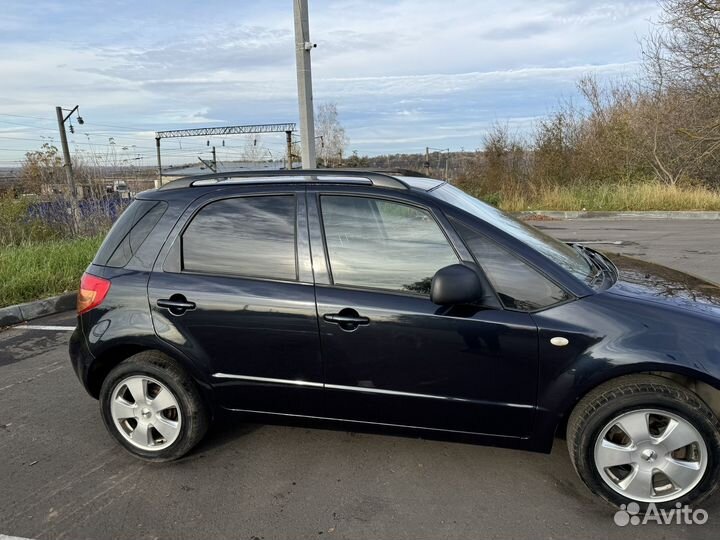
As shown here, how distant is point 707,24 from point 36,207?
1983 cm

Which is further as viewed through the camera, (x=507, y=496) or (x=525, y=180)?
(x=525, y=180)

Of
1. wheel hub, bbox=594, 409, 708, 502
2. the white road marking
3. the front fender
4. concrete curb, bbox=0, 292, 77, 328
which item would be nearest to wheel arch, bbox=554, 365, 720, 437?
the front fender

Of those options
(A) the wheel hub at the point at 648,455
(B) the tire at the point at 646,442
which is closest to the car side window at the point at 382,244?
(B) the tire at the point at 646,442

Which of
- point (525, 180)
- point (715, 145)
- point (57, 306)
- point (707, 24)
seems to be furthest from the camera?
point (525, 180)

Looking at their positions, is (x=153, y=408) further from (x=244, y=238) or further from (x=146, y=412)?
(x=244, y=238)

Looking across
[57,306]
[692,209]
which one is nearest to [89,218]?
[57,306]

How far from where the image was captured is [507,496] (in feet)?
8.76

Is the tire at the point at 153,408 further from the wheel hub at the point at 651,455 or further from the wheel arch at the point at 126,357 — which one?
the wheel hub at the point at 651,455

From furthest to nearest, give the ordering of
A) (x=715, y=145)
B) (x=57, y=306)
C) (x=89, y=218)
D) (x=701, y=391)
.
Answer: (x=715, y=145) → (x=89, y=218) → (x=57, y=306) → (x=701, y=391)

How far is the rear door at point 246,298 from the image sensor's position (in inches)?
110

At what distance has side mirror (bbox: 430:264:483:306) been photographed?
241cm

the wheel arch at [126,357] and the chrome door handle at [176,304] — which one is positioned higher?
the chrome door handle at [176,304]

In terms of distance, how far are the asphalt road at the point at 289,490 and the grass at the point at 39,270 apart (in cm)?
344

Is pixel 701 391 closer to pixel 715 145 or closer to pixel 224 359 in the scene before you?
pixel 224 359
